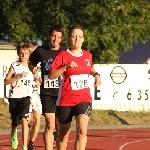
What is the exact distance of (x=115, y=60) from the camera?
28359mm

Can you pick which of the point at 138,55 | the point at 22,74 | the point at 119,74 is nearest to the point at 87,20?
the point at 119,74

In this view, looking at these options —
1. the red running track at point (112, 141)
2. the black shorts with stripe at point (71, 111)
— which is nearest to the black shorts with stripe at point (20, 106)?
the red running track at point (112, 141)

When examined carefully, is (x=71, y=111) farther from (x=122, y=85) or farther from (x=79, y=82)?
(x=122, y=85)

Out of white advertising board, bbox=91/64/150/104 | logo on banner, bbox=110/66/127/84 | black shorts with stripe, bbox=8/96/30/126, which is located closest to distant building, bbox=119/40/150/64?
white advertising board, bbox=91/64/150/104

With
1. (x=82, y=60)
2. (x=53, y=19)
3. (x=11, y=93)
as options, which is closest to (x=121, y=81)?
(x=53, y=19)

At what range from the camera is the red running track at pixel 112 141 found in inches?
591

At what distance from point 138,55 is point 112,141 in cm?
3535

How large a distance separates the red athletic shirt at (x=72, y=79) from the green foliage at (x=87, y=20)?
1707 cm

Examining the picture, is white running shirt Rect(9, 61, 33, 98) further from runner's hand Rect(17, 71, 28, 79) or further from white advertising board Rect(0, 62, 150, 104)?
white advertising board Rect(0, 62, 150, 104)

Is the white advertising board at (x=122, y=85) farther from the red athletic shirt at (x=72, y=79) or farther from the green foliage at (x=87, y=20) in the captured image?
the red athletic shirt at (x=72, y=79)

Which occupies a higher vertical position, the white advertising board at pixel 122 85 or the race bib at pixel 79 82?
the race bib at pixel 79 82

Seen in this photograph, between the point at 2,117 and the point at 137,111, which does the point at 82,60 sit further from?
the point at 137,111

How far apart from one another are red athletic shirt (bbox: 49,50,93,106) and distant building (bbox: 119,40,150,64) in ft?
132

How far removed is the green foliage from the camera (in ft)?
88.6
